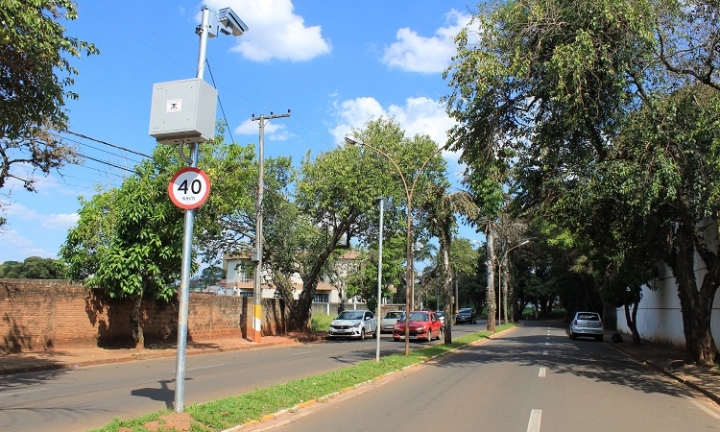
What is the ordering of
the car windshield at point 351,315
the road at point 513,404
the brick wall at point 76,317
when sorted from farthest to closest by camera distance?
the car windshield at point 351,315 < the brick wall at point 76,317 < the road at point 513,404

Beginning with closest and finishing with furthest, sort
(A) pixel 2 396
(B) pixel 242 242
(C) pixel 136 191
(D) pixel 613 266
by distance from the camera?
(A) pixel 2 396
(C) pixel 136 191
(D) pixel 613 266
(B) pixel 242 242

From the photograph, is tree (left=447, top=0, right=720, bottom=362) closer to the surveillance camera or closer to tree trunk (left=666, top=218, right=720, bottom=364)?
tree trunk (left=666, top=218, right=720, bottom=364)

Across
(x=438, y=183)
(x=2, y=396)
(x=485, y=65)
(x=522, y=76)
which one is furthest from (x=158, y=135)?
(x=438, y=183)

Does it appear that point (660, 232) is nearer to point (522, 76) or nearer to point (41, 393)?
point (522, 76)

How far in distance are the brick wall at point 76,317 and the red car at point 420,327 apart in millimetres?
9936

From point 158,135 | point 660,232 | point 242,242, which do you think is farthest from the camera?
point 242,242

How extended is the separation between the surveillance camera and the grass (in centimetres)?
551

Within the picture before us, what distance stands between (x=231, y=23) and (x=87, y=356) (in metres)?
13.7

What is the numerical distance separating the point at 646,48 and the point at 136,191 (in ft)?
54.1

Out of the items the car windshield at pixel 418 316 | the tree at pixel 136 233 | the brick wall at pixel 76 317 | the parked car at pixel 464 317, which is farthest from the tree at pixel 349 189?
the parked car at pixel 464 317

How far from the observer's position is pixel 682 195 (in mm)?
14469

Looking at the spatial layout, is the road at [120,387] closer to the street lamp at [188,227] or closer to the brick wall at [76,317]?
the street lamp at [188,227]

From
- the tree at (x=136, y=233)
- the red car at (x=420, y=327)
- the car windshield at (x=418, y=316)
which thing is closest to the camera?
the tree at (x=136, y=233)

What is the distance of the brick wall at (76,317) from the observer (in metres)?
17.1
